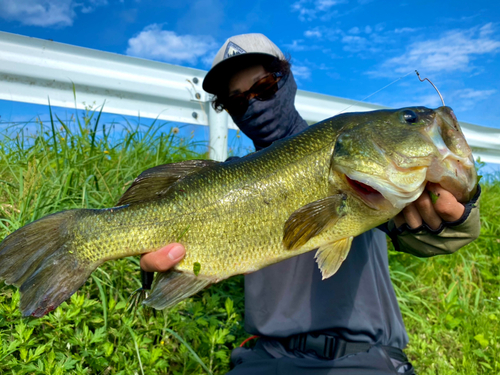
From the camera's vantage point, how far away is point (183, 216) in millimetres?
1639

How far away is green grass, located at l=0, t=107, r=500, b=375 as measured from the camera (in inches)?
77.4

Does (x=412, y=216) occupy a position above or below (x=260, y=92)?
below

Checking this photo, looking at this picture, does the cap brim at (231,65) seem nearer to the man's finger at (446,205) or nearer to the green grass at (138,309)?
the green grass at (138,309)

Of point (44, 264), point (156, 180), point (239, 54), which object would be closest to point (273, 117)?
point (239, 54)

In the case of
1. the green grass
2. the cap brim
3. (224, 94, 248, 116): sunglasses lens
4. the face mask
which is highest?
the cap brim

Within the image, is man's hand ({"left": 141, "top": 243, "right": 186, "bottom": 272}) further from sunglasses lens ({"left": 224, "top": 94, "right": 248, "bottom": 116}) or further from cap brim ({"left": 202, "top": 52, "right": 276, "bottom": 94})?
cap brim ({"left": 202, "top": 52, "right": 276, "bottom": 94})

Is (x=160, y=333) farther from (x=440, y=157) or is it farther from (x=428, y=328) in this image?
(x=428, y=328)

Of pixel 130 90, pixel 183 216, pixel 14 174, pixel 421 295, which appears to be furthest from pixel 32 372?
pixel 421 295

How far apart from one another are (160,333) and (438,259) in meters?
3.15

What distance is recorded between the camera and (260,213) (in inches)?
62.6

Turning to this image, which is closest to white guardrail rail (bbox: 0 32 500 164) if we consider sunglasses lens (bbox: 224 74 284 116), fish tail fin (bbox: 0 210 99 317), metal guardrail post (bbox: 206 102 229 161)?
metal guardrail post (bbox: 206 102 229 161)

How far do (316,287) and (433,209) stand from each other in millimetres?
993

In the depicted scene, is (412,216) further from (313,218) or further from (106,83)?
(106,83)

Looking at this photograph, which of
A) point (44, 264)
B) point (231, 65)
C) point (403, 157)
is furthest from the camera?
point (231, 65)
